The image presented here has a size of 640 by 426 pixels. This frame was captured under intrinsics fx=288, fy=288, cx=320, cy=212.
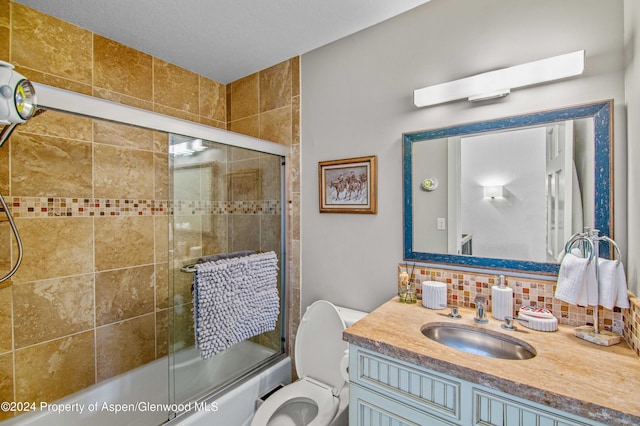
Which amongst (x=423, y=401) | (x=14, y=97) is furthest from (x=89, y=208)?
(x=423, y=401)

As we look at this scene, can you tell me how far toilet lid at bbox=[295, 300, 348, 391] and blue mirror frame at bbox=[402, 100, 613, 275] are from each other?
56 cm

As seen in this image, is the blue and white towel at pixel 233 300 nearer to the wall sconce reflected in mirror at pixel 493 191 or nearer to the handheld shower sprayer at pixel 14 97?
the handheld shower sprayer at pixel 14 97

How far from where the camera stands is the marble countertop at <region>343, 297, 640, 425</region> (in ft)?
2.43

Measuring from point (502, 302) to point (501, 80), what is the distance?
38.3 inches

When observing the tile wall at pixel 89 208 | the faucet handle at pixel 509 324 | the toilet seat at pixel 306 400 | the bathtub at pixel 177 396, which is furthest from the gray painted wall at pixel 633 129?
the bathtub at pixel 177 396

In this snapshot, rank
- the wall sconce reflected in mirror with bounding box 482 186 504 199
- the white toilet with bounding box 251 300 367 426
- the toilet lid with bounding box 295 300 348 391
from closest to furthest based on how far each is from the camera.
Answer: the wall sconce reflected in mirror with bounding box 482 186 504 199 → the white toilet with bounding box 251 300 367 426 → the toilet lid with bounding box 295 300 348 391

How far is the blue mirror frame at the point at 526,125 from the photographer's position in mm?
1118

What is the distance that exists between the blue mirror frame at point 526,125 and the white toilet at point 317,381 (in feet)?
1.86

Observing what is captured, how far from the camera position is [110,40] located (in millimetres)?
1828

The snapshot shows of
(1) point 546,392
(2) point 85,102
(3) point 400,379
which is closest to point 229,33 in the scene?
(2) point 85,102

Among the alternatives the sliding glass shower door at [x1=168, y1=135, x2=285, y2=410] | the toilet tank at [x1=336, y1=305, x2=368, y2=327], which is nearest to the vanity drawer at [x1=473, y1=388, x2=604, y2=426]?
the toilet tank at [x1=336, y1=305, x2=368, y2=327]

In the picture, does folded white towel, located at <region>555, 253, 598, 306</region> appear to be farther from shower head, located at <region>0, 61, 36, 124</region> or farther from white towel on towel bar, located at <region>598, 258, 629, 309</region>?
shower head, located at <region>0, 61, 36, 124</region>

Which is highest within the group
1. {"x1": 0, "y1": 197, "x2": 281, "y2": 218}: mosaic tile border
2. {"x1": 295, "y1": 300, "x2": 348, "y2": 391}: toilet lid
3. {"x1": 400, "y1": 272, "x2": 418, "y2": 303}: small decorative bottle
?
{"x1": 0, "y1": 197, "x2": 281, "y2": 218}: mosaic tile border

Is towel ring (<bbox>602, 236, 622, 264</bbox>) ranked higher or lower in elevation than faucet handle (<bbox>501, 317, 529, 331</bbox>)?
higher
